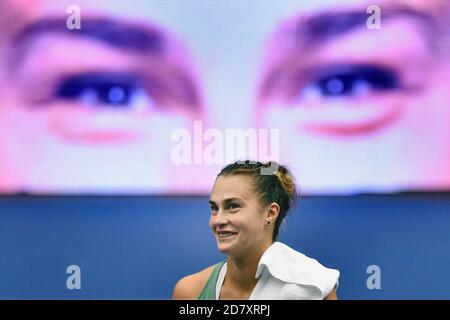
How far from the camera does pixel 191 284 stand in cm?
253

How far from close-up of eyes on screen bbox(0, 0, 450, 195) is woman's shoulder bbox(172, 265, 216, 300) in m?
0.26

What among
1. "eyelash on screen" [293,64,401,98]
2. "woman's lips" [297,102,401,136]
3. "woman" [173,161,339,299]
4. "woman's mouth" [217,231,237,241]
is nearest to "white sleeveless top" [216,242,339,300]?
"woman" [173,161,339,299]

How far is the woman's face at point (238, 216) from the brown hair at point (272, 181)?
0.02 metres

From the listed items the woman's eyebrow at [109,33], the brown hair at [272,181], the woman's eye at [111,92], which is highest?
the woman's eyebrow at [109,33]

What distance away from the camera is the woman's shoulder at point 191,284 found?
A: 253cm

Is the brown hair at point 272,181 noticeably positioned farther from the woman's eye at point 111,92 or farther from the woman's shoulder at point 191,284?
the woman's eye at point 111,92

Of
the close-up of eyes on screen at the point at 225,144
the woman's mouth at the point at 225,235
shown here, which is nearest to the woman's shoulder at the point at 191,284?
the close-up of eyes on screen at the point at 225,144

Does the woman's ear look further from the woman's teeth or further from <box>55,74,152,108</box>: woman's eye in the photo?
<box>55,74,152,108</box>: woman's eye

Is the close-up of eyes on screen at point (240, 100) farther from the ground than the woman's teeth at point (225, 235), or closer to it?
farther from the ground

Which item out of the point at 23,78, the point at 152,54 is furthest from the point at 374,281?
the point at 23,78

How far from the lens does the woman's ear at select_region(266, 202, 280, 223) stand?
97.7 inches
